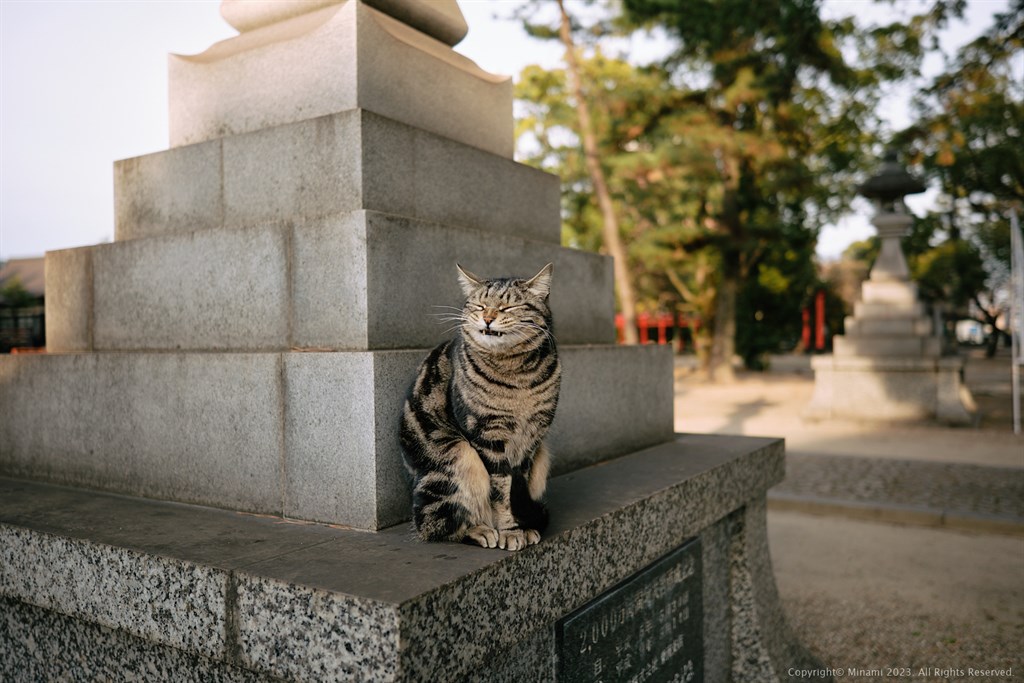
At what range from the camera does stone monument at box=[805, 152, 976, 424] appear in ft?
41.5

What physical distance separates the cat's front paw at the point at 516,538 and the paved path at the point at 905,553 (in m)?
2.80

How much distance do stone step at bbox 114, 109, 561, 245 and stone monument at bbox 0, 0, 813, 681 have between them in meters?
0.01

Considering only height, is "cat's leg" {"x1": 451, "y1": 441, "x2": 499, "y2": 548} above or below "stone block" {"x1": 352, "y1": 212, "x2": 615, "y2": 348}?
below

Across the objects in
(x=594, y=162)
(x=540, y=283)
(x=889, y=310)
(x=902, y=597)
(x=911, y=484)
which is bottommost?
(x=902, y=597)

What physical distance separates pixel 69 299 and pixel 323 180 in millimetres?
1715

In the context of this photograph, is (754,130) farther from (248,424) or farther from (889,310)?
(248,424)

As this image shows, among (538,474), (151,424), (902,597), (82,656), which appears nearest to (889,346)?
(902,597)

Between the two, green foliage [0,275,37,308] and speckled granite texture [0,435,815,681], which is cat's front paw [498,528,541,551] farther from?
green foliage [0,275,37,308]

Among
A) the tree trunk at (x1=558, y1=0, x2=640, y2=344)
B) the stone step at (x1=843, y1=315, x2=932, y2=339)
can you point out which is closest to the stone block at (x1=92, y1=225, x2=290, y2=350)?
the stone step at (x1=843, y1=315, x2=932, y2=339)

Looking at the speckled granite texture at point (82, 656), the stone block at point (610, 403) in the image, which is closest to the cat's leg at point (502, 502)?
the speckled granite texture at point (82, 656)

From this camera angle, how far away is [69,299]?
362 cm

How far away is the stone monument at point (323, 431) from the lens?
2.00m

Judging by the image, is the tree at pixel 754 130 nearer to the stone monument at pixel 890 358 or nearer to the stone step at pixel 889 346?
the stone monument at pixel 890 358

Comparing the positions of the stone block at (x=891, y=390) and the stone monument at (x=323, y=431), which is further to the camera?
the stone block at (x=891, y=390)
